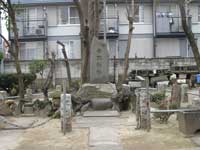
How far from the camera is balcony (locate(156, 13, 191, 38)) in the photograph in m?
41.6

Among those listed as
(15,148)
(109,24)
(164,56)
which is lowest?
(15,148)

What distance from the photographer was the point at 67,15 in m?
42.7

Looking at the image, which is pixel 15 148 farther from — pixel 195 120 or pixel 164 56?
pixel 164 56

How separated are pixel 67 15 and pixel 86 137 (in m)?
31.6

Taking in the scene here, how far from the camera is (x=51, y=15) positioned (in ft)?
140

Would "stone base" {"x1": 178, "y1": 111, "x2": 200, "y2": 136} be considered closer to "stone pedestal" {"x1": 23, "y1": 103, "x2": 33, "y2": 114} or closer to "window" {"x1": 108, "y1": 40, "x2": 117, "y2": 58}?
"stone pedestal" {"x1": 23, "y1": 103, "x2": 33, "y2": 114}

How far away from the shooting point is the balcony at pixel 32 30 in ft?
138

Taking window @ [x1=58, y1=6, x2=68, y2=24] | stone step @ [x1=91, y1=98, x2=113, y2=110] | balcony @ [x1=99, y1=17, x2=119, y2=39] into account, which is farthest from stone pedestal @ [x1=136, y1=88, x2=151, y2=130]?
window @ [x1=58, y1=6, x2=68, y2=24]

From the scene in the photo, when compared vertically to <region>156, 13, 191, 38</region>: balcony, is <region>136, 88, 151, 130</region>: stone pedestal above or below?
below

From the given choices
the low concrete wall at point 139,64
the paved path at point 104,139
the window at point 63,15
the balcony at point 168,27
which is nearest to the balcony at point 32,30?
the window at point 63,15

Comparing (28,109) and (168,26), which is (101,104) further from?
(168,26)

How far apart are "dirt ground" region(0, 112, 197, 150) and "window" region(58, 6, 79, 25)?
28753 mm

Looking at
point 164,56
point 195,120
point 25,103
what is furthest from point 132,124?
point 164,56

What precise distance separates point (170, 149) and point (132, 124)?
→ 11.9 ft
